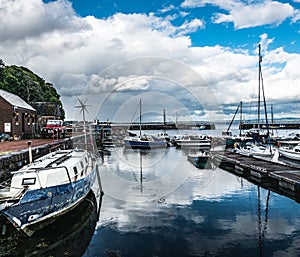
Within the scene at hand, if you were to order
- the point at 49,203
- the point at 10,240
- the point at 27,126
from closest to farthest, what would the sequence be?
1. the point at 10,240
2. the point at 49,203
3. the point at 27,126

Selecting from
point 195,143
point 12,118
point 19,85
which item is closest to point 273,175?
point 195,143

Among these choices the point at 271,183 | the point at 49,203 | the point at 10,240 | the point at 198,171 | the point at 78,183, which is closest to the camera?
the point at 10,240

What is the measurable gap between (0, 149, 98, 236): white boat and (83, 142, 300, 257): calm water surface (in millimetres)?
1756

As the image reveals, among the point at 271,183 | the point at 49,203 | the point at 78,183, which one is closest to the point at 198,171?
the point at 271,183

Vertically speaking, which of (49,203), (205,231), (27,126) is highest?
(27,126)

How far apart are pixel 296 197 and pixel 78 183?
37.6ft

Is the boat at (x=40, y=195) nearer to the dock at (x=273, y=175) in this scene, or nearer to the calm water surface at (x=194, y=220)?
the calm water surface at (x=194, y=220)

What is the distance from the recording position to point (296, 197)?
16.4 m

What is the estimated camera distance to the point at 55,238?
36.4 feet

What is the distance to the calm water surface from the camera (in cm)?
1023

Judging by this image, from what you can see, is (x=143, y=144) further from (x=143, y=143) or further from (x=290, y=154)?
(x=290, y=154)

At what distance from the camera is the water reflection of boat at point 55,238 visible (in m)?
10.1

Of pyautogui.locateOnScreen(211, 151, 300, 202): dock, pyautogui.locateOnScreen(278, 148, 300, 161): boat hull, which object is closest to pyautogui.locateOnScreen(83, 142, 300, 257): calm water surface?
pyautogui.locateOnScreen(211, 151, 300, 202): dock

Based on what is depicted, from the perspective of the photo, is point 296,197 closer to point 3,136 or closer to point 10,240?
point 10,240
